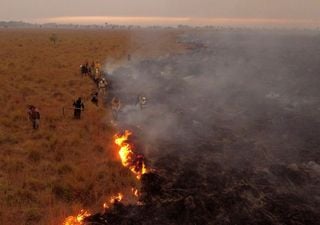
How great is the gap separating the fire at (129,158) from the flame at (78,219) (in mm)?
3428

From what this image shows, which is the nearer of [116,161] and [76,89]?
[116,161]

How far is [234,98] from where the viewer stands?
30656mm

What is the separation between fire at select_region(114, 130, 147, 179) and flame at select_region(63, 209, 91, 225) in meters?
3.43

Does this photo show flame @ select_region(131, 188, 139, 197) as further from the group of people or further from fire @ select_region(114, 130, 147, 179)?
the group of people

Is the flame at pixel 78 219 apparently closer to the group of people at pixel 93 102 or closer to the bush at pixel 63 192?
the bush at pixel 63 192

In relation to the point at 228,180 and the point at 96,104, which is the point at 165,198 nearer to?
the point at 228,180

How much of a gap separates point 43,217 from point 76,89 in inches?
770

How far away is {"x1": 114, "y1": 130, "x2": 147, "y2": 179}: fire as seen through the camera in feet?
54.7

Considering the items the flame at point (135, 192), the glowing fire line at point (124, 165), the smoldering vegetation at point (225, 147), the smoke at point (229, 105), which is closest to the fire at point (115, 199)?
the glowing fire line at point (124, 165)

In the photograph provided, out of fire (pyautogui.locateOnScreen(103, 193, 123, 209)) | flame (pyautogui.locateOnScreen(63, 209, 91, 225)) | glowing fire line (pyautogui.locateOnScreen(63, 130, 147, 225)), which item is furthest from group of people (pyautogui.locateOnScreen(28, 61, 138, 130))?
flame (pyautogui.locateOnScreen(63, 209, 91, 225))

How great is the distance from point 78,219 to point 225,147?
9.58 m

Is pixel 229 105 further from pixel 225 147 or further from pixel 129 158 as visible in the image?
pixel 129 158

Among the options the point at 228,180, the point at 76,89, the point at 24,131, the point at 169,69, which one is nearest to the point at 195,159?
the point at 228,180

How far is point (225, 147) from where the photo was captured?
1964 centimetres
